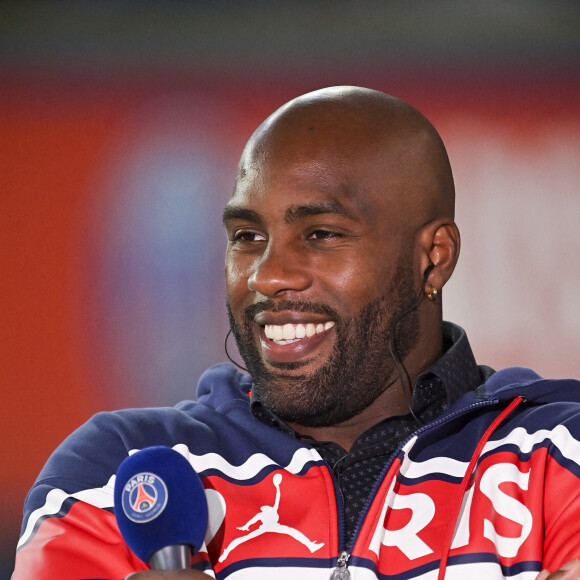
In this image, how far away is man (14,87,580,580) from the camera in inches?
63.7

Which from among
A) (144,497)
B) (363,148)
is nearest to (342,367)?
(363,148)

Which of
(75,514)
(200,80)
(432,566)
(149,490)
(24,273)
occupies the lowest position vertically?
(432,566)

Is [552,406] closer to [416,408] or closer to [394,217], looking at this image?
[416,408]

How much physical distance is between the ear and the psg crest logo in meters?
0.87

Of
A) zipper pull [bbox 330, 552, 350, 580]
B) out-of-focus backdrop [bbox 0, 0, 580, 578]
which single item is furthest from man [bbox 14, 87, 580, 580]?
out-of-focus backdrop [bbox 0, 0, 580, 578]

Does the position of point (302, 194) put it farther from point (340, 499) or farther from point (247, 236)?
point (340, 499)

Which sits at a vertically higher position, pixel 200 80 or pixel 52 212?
pixel 200 80

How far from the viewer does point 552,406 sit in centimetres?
178

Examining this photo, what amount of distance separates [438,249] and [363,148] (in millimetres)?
274

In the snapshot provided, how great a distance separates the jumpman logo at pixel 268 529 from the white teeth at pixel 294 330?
0.96ft

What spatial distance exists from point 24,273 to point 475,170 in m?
1.60

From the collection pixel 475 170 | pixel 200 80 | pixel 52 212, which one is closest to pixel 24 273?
pixel 52 212

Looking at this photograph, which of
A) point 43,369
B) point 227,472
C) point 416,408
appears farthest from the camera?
point 43,369

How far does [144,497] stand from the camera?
4.33ft
